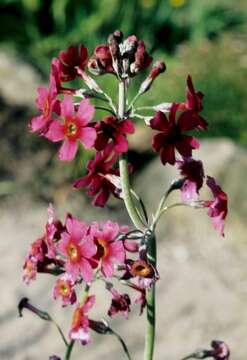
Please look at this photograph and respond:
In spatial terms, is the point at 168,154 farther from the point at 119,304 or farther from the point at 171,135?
the point at 119,304

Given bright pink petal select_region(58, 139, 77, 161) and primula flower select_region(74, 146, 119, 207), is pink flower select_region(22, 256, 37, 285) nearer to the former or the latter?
primula flower select_region(74, 146, 119, 207)

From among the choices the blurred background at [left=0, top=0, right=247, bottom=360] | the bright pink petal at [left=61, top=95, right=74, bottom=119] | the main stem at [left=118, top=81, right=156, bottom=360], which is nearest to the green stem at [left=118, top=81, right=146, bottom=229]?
the main stem at [left=118, top=81, right=156, bottom=360]

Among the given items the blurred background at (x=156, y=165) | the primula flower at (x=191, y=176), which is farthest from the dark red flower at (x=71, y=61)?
the blurred background at (x=156, y=165)

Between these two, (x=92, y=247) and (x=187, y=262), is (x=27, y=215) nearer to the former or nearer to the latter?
(x=187, y=262)

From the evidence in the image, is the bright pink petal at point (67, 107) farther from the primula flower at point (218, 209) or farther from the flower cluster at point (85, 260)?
the primula flower at point (218, 209)

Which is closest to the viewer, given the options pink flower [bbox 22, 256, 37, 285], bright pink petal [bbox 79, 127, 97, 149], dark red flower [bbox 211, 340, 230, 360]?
bright pink petal [bbox 79, 127, 97, 149]

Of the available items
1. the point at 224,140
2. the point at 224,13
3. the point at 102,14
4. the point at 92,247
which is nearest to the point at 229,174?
the point at 224,140
